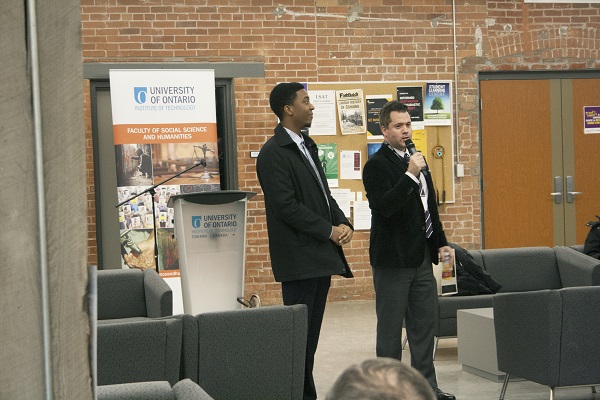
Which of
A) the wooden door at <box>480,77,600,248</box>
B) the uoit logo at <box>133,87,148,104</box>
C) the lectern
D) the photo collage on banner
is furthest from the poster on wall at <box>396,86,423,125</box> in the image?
the lectern

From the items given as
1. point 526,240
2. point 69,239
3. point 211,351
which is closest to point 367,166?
point 211,351

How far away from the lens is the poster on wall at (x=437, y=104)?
1040 centimetres

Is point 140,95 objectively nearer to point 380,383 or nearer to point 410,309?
point 410,309

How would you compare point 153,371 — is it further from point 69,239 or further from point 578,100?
point 578,100

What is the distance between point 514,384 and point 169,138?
4.16m

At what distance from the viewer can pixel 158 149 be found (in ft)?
28.8

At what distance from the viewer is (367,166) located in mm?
5203

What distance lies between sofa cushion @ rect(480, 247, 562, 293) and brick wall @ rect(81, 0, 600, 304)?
2.67 m

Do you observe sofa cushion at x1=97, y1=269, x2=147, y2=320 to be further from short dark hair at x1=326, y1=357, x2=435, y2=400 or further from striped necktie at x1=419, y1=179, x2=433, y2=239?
short dark hair at x1=326, y1=357, x2=435, y2=400

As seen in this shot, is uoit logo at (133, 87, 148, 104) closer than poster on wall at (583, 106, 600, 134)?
Yes

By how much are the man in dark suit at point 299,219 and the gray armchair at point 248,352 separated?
0.52m

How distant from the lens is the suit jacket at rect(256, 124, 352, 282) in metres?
5.01

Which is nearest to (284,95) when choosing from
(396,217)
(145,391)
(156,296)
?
(396,217)

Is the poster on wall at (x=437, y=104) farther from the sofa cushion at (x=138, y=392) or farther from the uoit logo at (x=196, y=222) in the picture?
the sofa cushion at (x=138, y=392)
